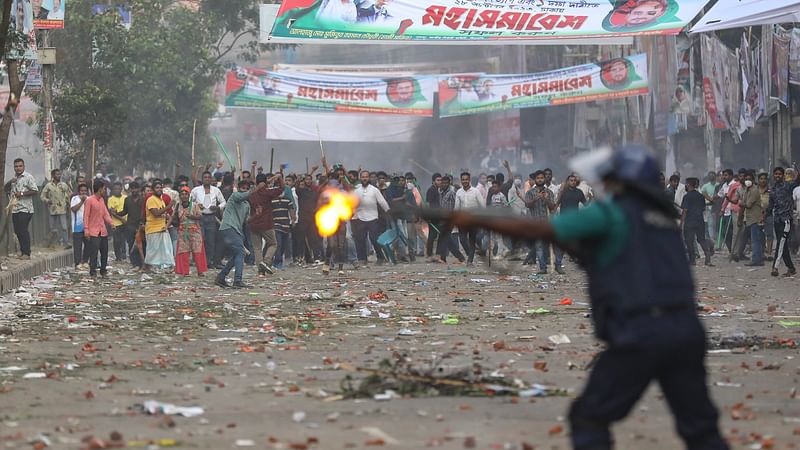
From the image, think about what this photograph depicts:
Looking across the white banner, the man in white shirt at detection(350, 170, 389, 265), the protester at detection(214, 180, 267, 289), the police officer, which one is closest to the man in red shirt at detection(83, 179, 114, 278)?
the protester at detection(214, 180, 267, 289)

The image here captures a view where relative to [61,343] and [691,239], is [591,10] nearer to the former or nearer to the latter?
[691,239]

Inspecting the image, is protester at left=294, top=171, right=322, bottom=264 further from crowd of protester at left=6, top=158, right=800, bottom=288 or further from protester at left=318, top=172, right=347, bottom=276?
protester at left=318, top=172, right=347, bottom=276

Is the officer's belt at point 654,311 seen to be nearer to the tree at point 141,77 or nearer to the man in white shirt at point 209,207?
the man in white shirt at point 209,207

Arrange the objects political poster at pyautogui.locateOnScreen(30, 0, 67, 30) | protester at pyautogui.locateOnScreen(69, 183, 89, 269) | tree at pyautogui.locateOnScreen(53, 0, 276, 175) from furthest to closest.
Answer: tree at pyautogui.locateOnScreen(53, 0, 276, 175) < political poster at pyautogui.locateOnScreen(30, 0, 67, 30) < protester at pyautogui.locateOnScreen(69, 183, 89, 269)

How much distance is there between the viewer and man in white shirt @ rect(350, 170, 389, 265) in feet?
75.2

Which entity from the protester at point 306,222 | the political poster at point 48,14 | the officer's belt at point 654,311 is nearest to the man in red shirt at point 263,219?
the protester at point 306,222

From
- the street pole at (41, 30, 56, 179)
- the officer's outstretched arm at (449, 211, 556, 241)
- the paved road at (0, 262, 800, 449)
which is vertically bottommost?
the paved road at (0, 262, 800, 449)

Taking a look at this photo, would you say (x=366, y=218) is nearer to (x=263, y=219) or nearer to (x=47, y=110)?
(x=263, y=219)

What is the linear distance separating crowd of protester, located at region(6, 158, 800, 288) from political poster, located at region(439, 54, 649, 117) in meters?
6.31

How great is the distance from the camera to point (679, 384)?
5152 mm

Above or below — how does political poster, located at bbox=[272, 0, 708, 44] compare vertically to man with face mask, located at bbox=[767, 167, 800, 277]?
above

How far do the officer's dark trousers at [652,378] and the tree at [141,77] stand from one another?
25.6 m

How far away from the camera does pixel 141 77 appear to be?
37.7 metres

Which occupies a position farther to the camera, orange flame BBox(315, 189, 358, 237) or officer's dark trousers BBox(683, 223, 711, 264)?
officer's dark trousers BBox(683, 223, 711, 264)
